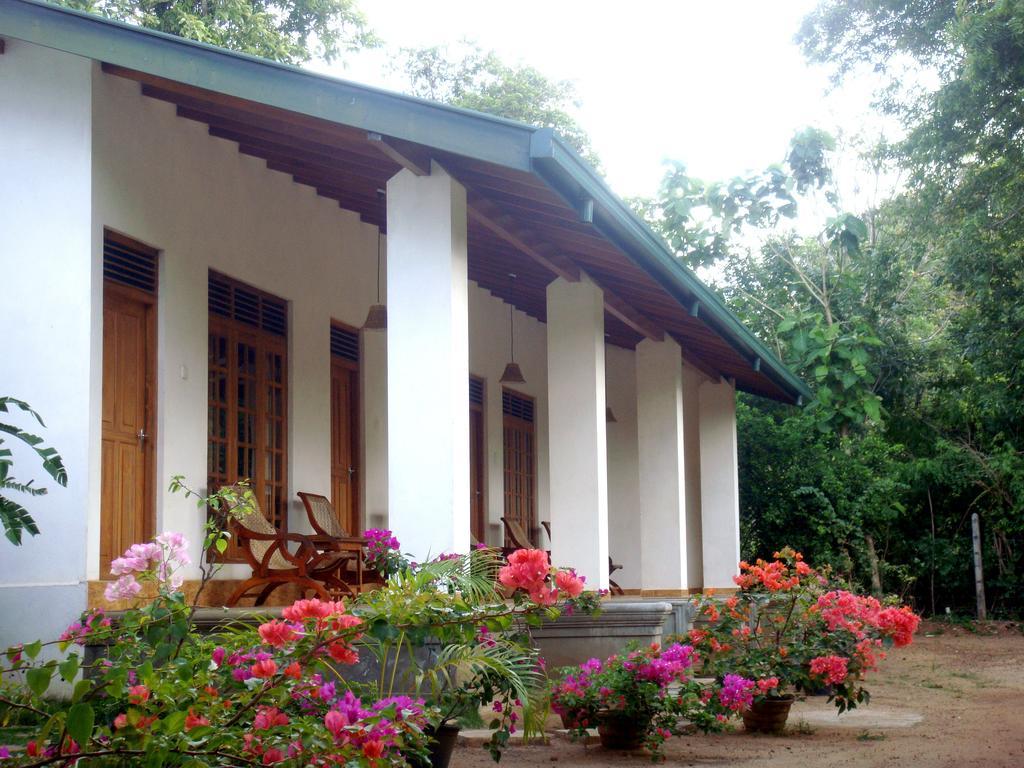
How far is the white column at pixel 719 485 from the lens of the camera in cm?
1504

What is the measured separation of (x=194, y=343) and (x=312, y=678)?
5.62 metres

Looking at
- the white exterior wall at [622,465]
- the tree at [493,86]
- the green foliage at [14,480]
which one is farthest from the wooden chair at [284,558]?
the tree at [493,86]

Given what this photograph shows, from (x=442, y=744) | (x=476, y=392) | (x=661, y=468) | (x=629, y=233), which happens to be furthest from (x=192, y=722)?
(x=476, y=392)

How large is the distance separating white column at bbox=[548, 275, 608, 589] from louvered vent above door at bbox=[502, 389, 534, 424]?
16.8 feet

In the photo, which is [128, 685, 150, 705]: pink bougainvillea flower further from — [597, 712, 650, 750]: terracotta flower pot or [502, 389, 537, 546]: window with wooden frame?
[502, 389, 537, 546]: window with wooden frame

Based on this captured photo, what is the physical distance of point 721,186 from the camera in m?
19.4

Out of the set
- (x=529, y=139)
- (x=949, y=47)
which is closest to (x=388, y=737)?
(x=529, y=139)

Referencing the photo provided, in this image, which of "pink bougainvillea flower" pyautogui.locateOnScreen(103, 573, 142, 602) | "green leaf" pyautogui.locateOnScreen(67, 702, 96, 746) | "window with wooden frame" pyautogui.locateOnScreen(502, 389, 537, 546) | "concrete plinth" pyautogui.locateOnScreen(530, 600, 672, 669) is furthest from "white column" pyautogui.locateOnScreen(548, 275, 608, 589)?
"green leaf" pyautogui.locateOnScreen(67, 702, 96, 746)

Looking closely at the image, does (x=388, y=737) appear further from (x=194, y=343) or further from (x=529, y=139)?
(x=194, y=343)

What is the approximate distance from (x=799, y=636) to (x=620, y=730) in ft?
5.25

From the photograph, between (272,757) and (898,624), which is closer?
(272,757)

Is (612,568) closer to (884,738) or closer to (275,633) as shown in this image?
(884,738)

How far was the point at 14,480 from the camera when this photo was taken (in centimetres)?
706

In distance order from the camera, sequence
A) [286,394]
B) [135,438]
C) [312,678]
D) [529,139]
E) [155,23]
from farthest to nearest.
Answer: [155,23]
[286,394]
[135,438]
[529,139]
[312,678]
